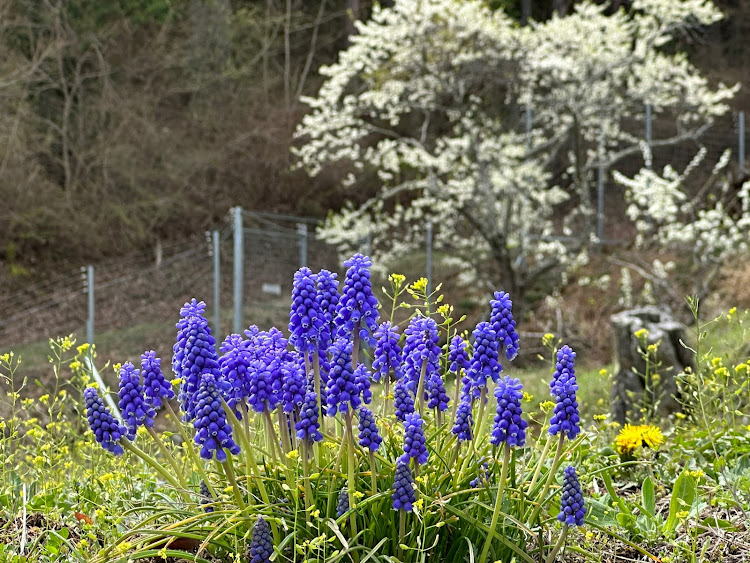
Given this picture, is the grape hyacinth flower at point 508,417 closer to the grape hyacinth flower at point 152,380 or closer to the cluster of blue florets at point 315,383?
the cluster of blue florets at point 315,383

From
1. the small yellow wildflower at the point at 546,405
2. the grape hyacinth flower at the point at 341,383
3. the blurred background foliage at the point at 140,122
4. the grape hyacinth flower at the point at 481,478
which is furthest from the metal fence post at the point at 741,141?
the grape hyacinth flower at the point at 341,383

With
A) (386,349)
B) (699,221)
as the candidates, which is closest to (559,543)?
(386,349)

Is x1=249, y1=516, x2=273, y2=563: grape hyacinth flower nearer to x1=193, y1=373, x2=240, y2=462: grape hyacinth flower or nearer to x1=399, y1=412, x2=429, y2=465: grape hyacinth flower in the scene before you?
x1=193, y1=373, x2=240, y2=462: grape hyacinth flower

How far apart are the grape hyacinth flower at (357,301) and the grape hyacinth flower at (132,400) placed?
1.87 ft

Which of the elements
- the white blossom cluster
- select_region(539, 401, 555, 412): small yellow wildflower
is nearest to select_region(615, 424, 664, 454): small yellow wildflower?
select_region(539, 401, 555, 412): small yellow wildflower

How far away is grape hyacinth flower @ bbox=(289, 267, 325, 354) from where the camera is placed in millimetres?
2230

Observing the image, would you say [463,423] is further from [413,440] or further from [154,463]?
[154,463]

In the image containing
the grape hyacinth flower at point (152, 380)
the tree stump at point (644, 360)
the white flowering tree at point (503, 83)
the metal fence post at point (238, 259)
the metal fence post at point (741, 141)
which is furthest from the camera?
the metal fence post at point (741, 141)

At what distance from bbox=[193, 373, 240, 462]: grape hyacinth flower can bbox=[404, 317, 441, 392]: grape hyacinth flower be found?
23.3 inches

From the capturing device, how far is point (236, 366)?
2244mm

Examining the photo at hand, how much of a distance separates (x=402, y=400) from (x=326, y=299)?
368 millimetres

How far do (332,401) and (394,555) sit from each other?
538 mm

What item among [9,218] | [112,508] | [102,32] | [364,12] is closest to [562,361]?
[112,508]

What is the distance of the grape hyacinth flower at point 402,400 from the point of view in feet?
7.73
